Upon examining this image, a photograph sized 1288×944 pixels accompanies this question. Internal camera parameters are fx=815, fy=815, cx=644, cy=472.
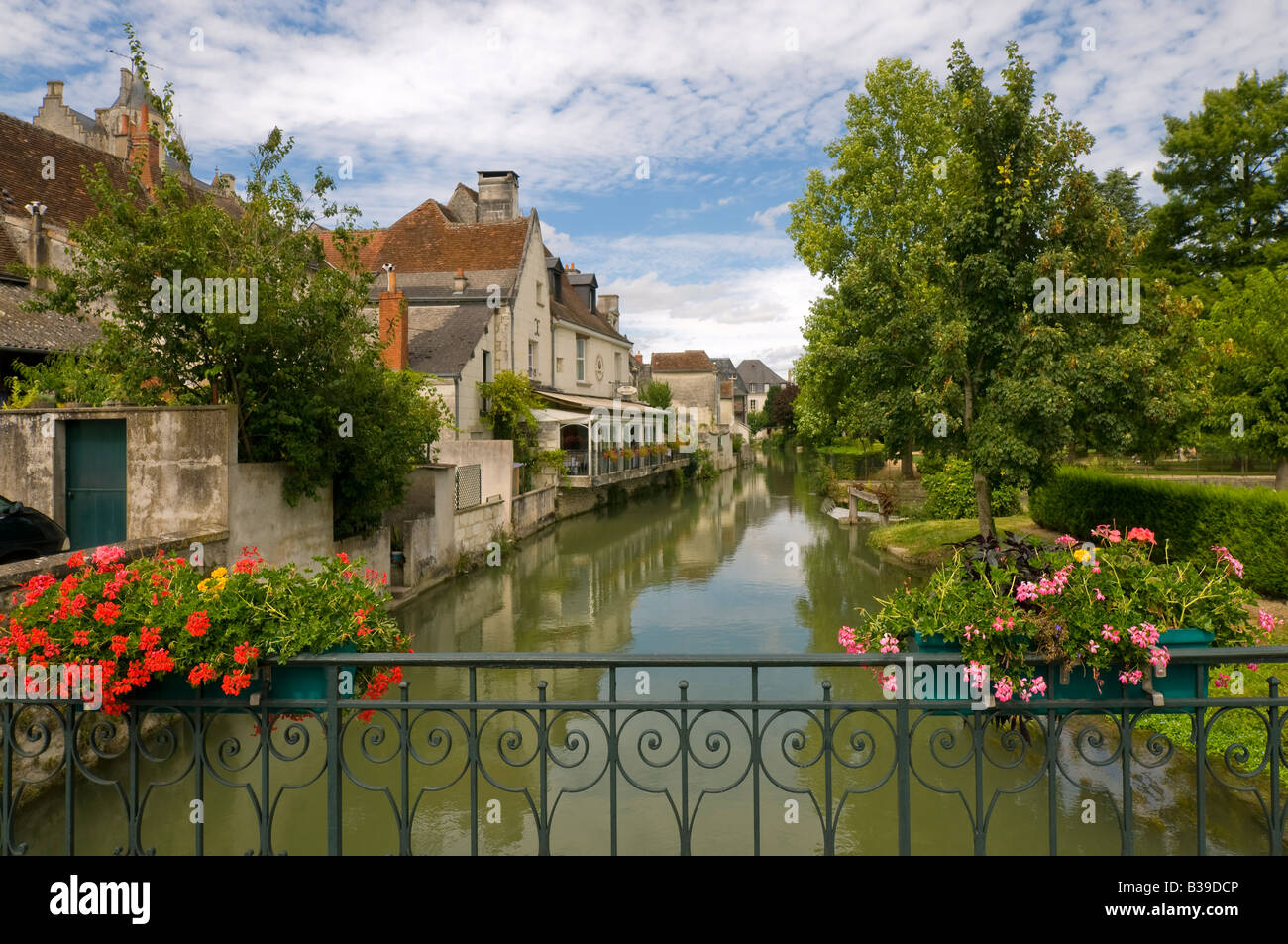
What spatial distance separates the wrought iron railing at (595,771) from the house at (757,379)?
109 metres

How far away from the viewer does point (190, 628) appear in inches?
125

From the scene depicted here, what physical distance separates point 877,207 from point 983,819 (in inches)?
1026

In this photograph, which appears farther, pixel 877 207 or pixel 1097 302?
pixel 877 207

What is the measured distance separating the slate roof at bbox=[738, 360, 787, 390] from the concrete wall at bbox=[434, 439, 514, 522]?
9789 centimetres

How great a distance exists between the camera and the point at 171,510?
31.8ft

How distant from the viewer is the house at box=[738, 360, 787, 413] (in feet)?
386

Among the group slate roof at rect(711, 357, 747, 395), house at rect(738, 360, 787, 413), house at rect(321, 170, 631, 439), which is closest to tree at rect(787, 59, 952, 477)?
house at rect(321, 170, 631, 439)

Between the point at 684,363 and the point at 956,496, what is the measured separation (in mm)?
52258

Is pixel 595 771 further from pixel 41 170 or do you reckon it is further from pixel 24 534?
pixel 41 170

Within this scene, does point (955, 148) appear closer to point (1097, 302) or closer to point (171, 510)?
point (1097, 302)

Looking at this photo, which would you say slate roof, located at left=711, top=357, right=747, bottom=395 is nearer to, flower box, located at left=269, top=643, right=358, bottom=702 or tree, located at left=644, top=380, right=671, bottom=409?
tree, located at left=644, top=380, right=671, bottom=409

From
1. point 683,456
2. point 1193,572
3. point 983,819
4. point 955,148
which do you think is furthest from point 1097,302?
point 683,456

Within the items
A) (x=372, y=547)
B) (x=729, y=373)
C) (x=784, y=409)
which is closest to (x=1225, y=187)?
(x=372, y=547)

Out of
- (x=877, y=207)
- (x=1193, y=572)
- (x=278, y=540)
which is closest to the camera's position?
(x=1193, y=572)
